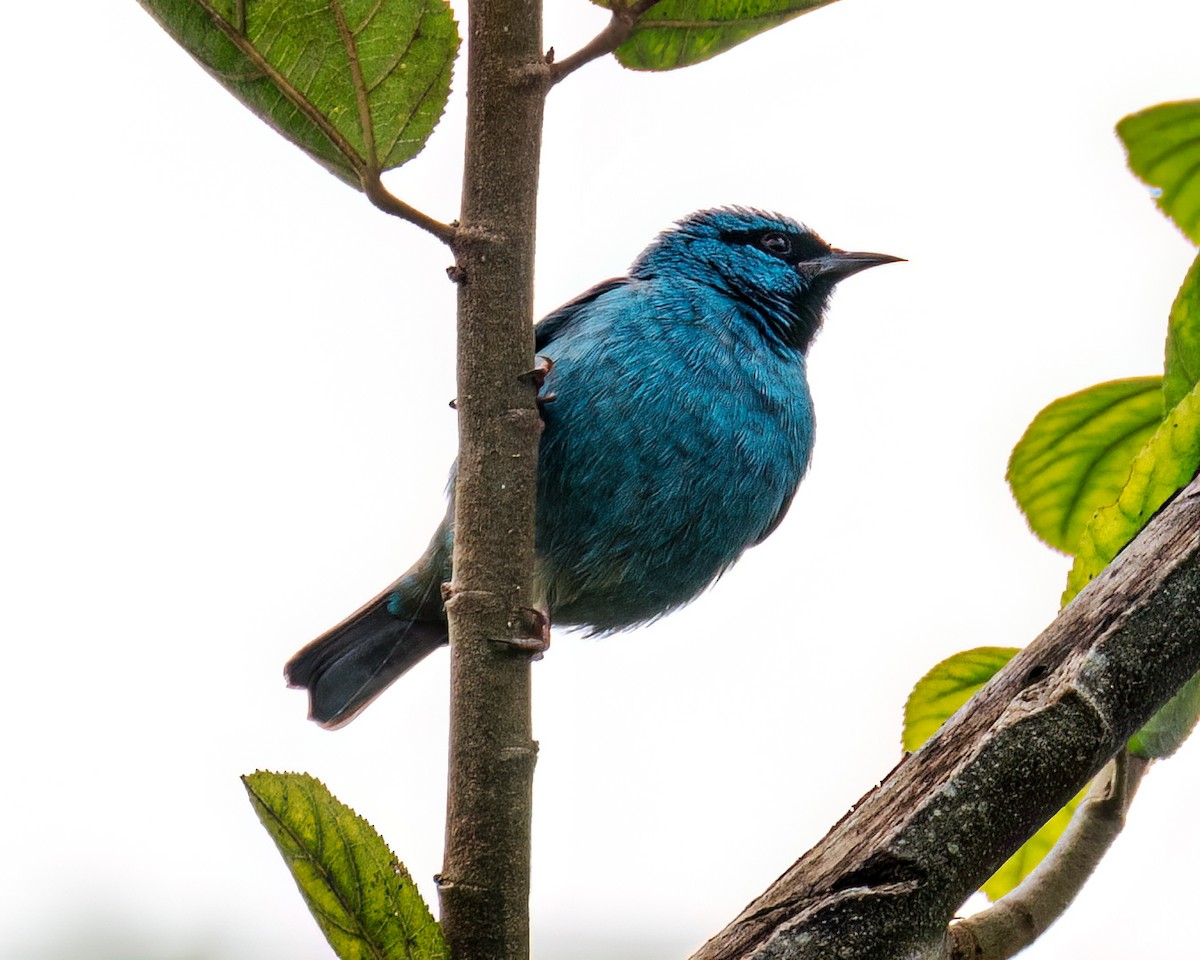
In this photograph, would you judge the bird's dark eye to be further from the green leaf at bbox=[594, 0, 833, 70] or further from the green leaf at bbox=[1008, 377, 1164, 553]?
the green leaf at bbox=[594, 0, 833, 70]

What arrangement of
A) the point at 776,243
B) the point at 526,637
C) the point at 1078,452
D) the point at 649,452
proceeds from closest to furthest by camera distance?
the point at 526,637, the point at 1078,452, the point at 649,452, the point at 776,243

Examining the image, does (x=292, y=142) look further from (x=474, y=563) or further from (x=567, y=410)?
(x=567, y=410)

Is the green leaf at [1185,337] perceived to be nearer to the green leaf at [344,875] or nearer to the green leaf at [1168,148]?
the green leaf at [1168,148]

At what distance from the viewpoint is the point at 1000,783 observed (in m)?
1.62

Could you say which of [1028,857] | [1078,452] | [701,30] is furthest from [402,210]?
[1028,857]

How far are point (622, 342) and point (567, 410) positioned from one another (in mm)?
323

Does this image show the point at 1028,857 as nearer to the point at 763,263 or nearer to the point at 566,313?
the point at 566,313

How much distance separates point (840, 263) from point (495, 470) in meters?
3.36

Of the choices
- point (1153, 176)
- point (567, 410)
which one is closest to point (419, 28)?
point (1153, 176)

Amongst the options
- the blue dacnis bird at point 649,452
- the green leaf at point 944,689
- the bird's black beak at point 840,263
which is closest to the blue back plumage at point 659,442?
the blue dacnis bird at point 649,452

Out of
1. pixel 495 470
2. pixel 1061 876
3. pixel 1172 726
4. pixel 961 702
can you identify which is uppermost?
pixel 495 470

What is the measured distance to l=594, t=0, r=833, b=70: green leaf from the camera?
2137mm

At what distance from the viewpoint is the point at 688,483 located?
13.0 ft

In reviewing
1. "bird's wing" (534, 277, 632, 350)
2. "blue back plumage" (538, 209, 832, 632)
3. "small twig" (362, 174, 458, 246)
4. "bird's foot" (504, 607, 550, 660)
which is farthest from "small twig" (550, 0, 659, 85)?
"bird's wing" (534, 277, 632, 350)
